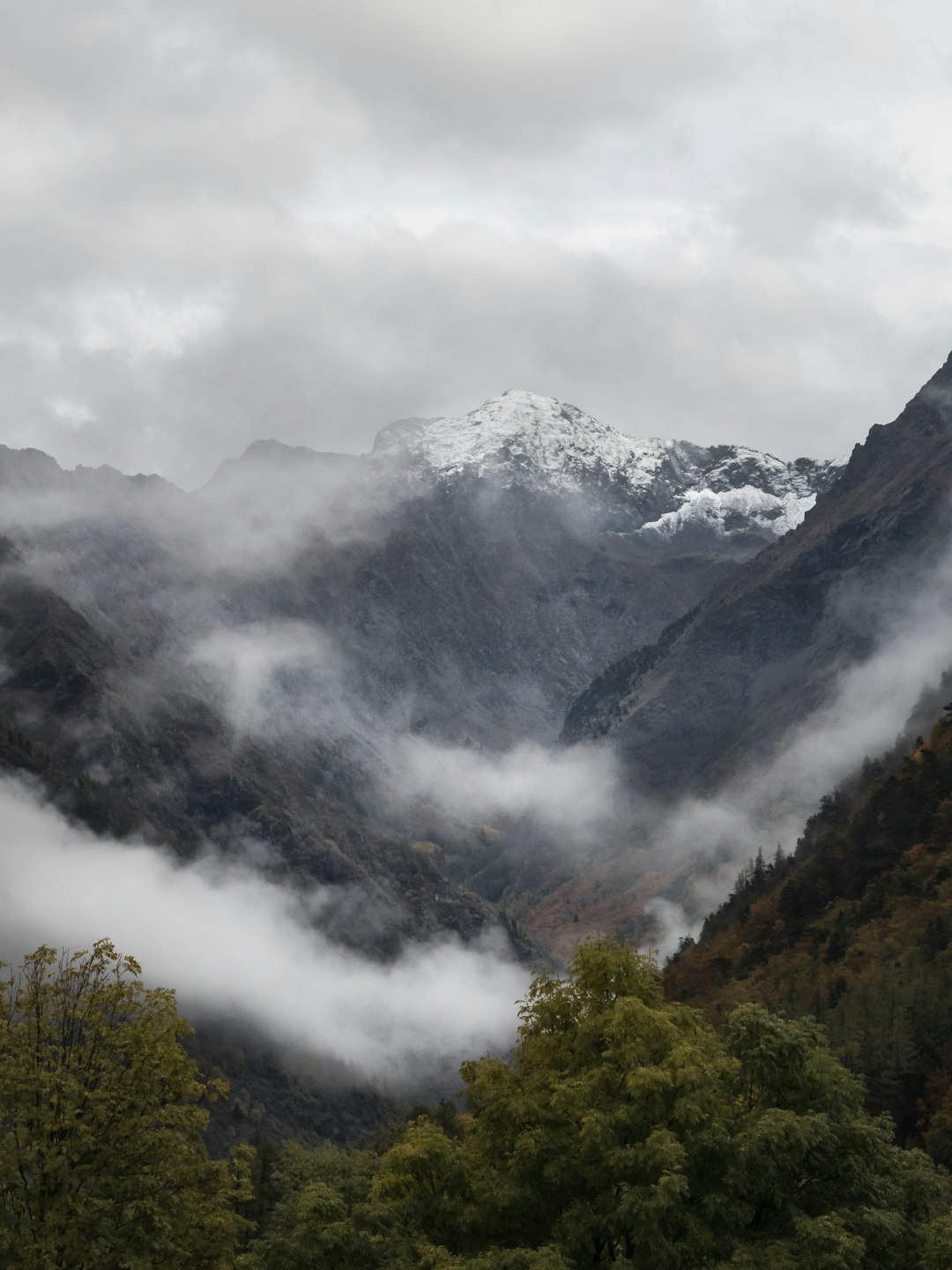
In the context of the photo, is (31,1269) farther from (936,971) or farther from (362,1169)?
(936,971)

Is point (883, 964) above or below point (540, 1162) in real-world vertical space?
above

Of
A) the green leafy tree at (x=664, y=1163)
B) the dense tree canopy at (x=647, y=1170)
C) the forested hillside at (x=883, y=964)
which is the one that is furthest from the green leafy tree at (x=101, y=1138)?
the forested hillside at (x=883, y=964)

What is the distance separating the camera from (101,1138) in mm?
37219

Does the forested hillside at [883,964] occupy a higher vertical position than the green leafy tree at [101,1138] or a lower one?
higher

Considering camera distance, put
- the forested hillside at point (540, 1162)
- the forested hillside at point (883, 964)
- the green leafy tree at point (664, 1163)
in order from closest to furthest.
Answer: the green leafy tree at point (664, 1163), the forested hillside at point (540, 1162), the forested hillside at point (883, 964)

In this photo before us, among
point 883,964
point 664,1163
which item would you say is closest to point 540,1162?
point 664,1163

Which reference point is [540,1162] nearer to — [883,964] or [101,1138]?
[101,1138]

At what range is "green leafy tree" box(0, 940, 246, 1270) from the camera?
35469 millimetres

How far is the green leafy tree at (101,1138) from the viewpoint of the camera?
3547 centimetres

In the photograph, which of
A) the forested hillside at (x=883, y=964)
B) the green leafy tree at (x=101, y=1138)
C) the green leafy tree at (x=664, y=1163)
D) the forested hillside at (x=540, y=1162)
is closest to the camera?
the green leafy tree at (x=664, y=1163)

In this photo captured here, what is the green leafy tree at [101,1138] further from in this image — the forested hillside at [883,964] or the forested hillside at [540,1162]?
the forested hillside at [883,964]

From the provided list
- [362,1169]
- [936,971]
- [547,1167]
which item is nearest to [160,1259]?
[547,1167]

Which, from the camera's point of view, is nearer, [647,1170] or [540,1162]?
[647,1170]

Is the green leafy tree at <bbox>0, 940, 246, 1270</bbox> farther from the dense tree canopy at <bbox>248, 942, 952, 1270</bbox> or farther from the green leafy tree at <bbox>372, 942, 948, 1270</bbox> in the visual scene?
the green leafy tree at <bbox>372, 942, 948, 1270</bbox>
